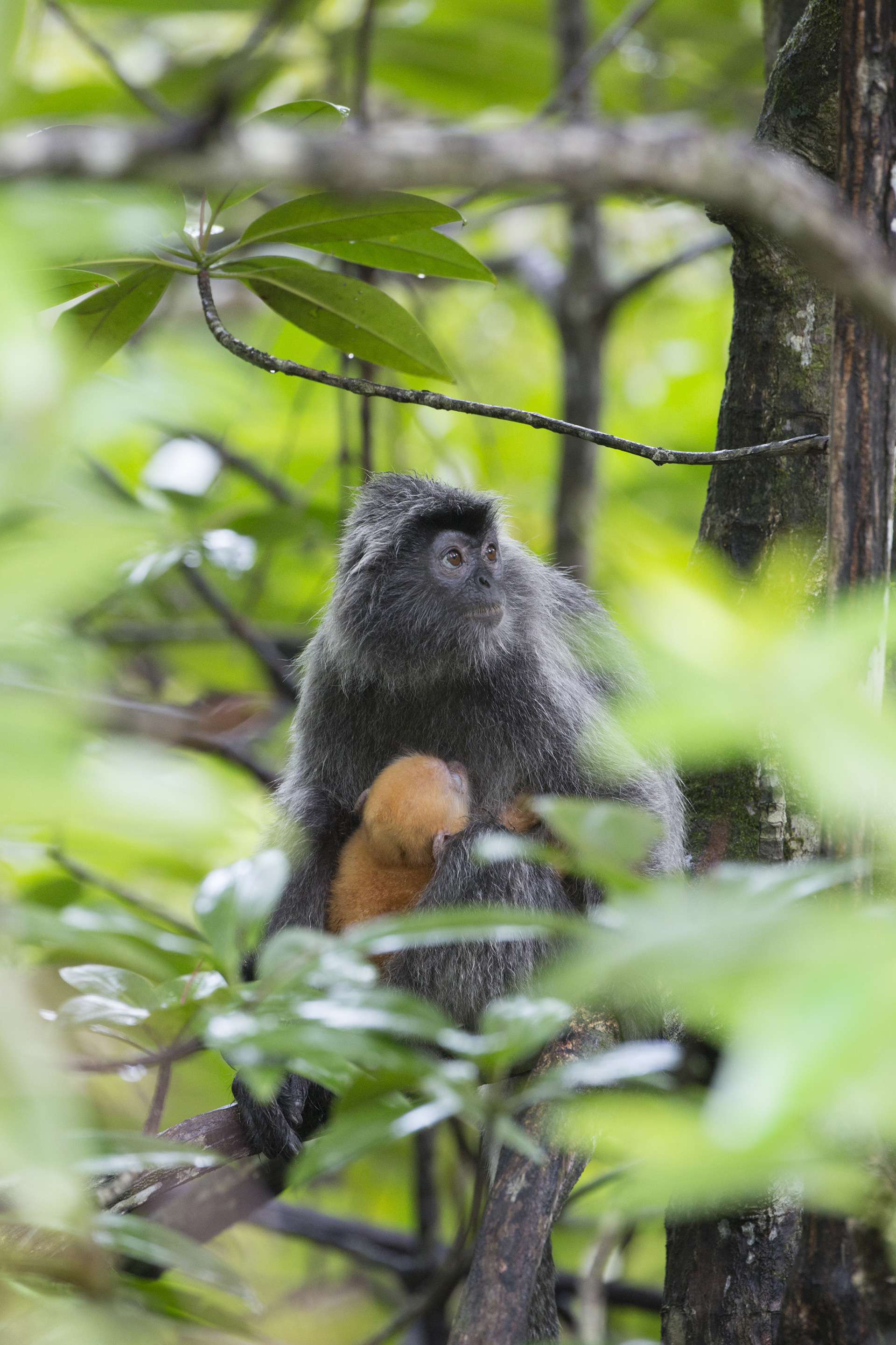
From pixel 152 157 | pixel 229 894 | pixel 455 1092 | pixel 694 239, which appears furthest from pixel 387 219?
pixel 694 239

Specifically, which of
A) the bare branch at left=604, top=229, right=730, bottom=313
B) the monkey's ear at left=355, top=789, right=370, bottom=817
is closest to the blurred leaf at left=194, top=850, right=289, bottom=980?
the monkey's ear at left=355, top=789, right=370, bottom=817

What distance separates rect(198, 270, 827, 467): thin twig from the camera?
1.83 m

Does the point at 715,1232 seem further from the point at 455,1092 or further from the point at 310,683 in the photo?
the point at 310,683

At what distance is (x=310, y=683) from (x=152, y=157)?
241 cm

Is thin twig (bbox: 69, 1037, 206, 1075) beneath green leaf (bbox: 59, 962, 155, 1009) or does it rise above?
beneath

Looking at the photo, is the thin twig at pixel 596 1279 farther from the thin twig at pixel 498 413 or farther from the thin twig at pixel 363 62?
the thin twig at pixel 363 62

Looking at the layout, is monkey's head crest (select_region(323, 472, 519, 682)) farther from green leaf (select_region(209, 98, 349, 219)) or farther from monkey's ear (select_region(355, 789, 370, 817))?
green leaf (select_region(209, 98, 349, 219))

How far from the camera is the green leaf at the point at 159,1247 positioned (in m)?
1.05

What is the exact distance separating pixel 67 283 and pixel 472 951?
61.5 inches

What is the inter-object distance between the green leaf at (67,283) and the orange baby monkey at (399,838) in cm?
122

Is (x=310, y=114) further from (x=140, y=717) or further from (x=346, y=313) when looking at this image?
(x=140, y=717)

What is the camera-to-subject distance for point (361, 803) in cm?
279

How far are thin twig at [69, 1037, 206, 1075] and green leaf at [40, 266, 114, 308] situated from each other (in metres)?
1.18

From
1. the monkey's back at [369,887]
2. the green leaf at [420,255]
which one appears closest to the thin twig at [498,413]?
the green leaf at [420,255]
